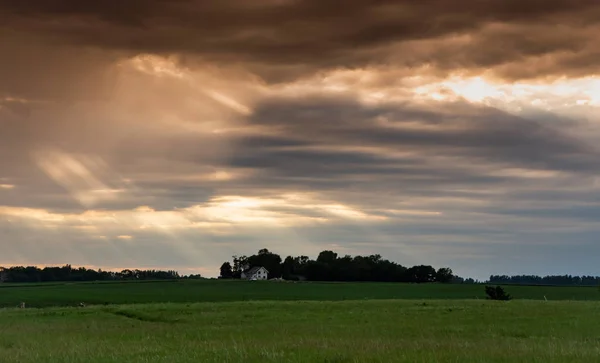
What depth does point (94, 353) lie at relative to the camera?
2370 centimetres

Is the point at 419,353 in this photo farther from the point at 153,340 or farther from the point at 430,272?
the point at 430,272

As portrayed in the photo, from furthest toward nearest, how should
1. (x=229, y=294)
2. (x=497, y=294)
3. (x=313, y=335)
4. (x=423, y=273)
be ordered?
1. (x=423, y=273)
2. (x=229, y=294)
3. (x=497, y=294)
4. (x=313, y=335)

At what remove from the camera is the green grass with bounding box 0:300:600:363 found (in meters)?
20.9

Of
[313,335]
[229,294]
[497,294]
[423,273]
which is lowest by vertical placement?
[313,335]

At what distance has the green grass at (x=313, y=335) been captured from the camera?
2091cm

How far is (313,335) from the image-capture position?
31500mm

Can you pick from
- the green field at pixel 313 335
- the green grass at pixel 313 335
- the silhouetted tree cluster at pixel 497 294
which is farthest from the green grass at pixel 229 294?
the green field at pixel 313 335

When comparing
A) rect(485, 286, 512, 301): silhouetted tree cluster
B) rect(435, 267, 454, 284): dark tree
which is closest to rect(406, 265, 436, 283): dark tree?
rect(435, 267, 454, 284): dark tree

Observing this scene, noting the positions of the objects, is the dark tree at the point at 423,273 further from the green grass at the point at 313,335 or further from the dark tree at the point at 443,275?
the green grass at the point at 313,335

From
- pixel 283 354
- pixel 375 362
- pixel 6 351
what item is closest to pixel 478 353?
pixel 375 362

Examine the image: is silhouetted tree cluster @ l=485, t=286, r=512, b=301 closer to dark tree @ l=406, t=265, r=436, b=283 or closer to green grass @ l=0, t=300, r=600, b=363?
green grass @ l=0, t=300, r=600, b=363

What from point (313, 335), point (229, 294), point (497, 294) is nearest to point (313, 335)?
point (313, 335)

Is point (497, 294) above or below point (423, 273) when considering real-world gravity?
below

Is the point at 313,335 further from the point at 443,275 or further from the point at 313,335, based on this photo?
the point at 443,275
